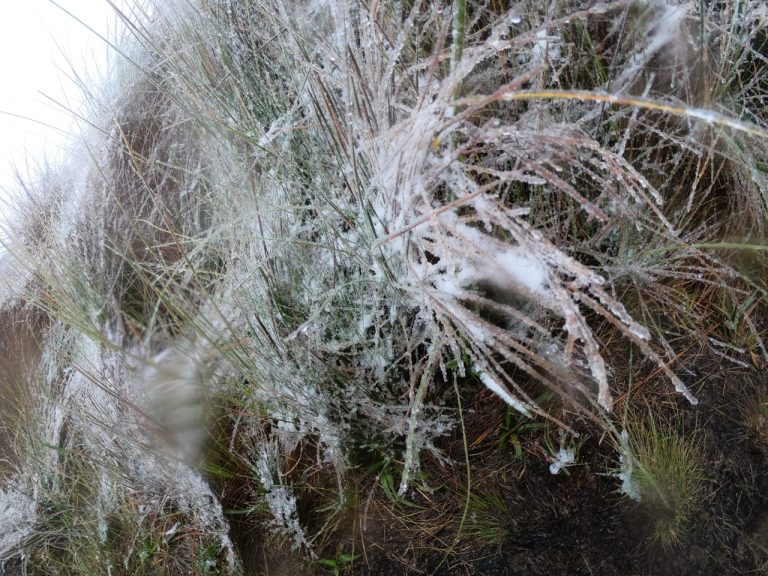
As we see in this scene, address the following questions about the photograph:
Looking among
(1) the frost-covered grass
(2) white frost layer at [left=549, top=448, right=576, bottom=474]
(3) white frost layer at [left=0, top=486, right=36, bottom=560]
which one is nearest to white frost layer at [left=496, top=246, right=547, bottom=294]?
(1) the frost-covered grass

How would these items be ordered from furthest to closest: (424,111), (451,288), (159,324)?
(159,324)
(451,288)
(424,111)

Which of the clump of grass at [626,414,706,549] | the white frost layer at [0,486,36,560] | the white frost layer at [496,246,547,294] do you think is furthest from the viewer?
the white frost layer at [0,486,36,560]

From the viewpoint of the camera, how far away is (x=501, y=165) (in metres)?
1.03

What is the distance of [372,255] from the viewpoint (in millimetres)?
930

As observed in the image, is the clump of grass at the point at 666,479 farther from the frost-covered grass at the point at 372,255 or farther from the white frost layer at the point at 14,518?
the white frost layer at the point at 14,518

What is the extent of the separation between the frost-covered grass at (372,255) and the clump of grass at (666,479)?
6 centimetres

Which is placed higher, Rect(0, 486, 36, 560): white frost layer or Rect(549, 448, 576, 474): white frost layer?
Rect(0, 486, 36, 560): white frost layer

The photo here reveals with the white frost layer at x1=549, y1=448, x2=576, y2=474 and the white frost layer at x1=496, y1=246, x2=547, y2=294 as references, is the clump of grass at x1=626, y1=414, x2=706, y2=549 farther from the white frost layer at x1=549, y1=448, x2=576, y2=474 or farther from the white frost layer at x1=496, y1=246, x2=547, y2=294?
the white frost layer at x1=496, y1=246, x2=547, y2=294

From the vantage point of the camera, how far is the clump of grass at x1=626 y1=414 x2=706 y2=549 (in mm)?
987

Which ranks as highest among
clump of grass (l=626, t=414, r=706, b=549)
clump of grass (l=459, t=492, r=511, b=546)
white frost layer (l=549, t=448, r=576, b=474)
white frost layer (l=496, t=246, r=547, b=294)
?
white frost layer (l=496, t=246, r=547, b=294)

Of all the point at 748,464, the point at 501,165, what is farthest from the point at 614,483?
the point at 501,165

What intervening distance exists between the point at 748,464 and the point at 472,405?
0.48 meters

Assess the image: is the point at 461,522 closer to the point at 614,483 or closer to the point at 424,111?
the point at 614,483

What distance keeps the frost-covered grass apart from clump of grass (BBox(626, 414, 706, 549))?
59mm
